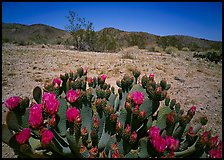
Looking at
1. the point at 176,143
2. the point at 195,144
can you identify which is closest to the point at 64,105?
the point at 176,143

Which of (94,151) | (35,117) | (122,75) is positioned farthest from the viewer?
(122,75)

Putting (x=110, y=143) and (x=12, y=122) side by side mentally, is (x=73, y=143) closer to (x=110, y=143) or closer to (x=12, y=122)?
(x=110, y=143)

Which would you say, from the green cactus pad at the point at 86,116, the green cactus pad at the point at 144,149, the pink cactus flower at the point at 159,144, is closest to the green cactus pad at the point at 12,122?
the green cactus pad at the point at 86,116

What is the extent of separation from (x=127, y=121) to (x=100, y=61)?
712 centimetres

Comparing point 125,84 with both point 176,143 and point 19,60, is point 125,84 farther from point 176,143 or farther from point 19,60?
point 19,60

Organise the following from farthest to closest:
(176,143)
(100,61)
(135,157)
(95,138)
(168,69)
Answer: (100,61), (168,69), (95,138), (135,157), (176,143)

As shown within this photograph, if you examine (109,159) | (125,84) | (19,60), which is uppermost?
(19,60)

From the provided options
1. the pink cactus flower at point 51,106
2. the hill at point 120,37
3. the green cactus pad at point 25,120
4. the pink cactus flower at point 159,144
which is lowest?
the pink cactus flower at point 159,144

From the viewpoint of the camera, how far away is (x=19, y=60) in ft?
28.5

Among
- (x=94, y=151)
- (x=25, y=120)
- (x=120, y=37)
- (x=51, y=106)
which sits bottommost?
(x=94, y=151)

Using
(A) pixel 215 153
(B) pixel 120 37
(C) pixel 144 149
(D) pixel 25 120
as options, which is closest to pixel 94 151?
(C) pixel 144 149

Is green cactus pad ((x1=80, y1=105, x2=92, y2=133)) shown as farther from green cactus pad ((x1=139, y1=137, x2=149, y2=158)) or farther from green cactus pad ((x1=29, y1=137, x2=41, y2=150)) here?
green cactus pad ((x1=139, y1=137, x2=149, y2=158))

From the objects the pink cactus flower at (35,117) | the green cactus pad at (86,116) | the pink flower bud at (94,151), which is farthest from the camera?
the green cactus pad at (86,116)

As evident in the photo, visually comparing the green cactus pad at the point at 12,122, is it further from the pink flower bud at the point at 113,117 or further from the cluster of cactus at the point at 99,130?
the pink flower bud at the point at 113,117
